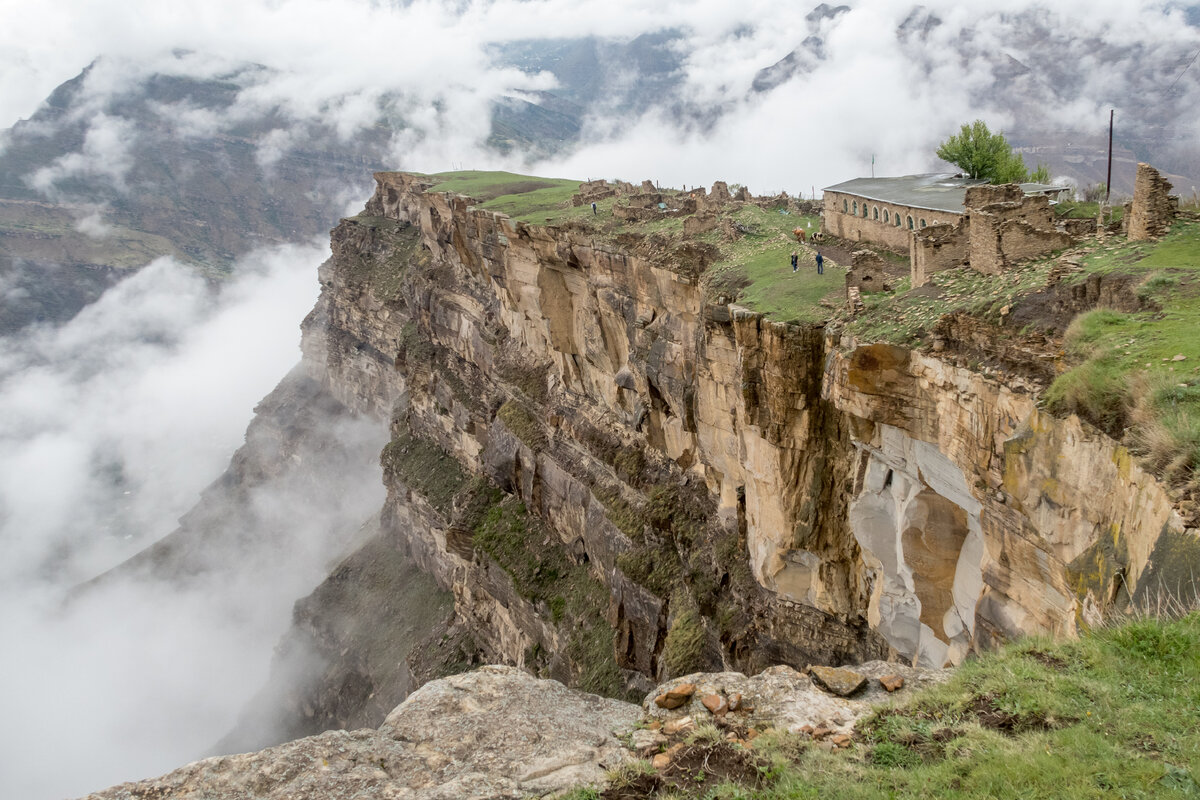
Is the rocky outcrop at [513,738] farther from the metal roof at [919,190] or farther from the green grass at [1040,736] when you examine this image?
the metal roof at [919,190]

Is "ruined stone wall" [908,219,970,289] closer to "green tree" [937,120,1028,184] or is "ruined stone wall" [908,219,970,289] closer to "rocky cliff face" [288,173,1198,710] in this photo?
"rocky cliff face" [288,173,1198,710]

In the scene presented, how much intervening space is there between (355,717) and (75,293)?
140682mm

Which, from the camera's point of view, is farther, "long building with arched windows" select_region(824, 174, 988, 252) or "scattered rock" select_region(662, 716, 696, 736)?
"long building with arched windows" select_region(824, 174, 988, 252)

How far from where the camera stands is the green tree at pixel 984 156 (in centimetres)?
3756

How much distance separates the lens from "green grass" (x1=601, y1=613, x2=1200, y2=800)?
8.09 metres

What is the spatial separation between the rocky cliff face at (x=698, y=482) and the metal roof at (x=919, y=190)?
7106mm

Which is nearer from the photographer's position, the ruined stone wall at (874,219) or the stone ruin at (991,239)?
the stone ruin at (991,239)

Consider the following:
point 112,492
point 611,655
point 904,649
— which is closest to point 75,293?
point 112,492

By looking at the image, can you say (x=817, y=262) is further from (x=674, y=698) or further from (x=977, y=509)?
(x=674, y=698)

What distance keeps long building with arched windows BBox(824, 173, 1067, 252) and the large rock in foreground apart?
19.5 meters

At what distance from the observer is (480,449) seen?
52219mm

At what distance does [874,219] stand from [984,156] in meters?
12.4

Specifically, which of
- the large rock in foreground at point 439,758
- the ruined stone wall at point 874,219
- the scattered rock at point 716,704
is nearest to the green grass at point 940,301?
the ruined stone wall at point 874,219

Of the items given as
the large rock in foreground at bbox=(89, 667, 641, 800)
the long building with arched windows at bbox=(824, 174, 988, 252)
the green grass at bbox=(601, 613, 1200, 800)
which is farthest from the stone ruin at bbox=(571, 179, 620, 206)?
the green grass at bbox=(601, 613, 1200, 800)
